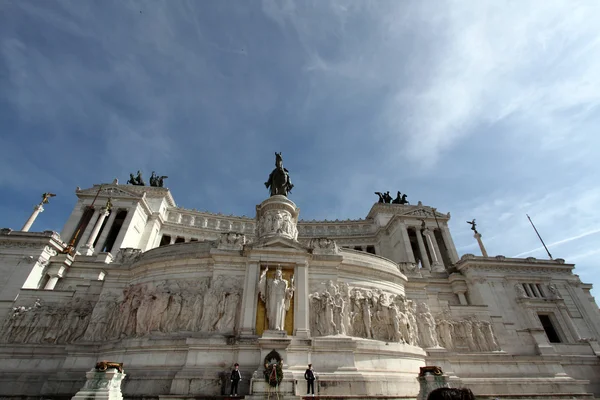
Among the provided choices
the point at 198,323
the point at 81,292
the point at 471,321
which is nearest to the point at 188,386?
the point at 198,323

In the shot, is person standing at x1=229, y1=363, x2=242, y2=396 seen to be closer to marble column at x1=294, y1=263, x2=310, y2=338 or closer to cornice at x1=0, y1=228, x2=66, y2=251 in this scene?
marble column at x1=294, y1=263, x2=310, y2=338

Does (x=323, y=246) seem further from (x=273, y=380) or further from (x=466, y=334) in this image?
(x=466, y=334)

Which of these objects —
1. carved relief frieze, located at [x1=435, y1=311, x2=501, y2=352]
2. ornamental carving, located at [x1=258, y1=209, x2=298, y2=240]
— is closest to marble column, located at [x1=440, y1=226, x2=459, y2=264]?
carved relief frieze, located at [x1=435, y1=311, x2=501, y2=352]

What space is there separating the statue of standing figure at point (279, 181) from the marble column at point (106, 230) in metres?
33.6

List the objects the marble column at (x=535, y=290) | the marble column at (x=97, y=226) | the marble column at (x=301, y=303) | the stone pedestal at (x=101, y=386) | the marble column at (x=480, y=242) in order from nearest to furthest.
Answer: the stone pedestal at (x=101, y=386)
the marble column at (x=301, y=303)
the marble column at (x=535, y=290)
the marble column at (x=480, y=242)
the marble column at (x=97, y=226)

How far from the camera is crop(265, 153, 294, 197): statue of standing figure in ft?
80.7

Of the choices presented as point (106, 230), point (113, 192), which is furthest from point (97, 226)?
point (113, 192)

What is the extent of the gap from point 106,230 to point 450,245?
54.6 meters

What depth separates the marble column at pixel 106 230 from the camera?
45.8 metres

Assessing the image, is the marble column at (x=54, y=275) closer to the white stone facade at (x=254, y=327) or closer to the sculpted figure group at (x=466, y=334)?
the white stone facade at (x=254, y=327)

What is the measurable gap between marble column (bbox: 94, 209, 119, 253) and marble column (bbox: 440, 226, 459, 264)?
5375 cm

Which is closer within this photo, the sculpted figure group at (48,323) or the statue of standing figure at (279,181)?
the sculpted figure group at (48,323)

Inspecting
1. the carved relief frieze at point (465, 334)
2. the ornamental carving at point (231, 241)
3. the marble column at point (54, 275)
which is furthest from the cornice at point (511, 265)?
the marble column at point (54, 275)

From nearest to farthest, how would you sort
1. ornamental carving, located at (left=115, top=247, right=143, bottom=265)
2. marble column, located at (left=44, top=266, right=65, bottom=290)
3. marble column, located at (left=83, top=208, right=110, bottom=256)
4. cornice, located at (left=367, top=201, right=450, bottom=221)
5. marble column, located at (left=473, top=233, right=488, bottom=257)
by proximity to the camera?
1. ornamental carving, located at (left=115, top=247, right=143, bottom=265)
2. marble column, located at (left=44, top=266, right=65, bottom=290)
3. marble column, located at (left=473, top=233, right=488, bottom=257)
4. marble column, located at (left=83, top=208, right=110, bottom=256)
5. cornice, located at (left=367, top=201, right=450, bottom=221)
